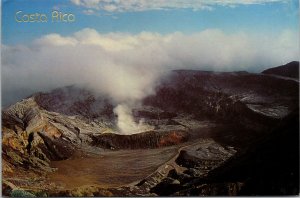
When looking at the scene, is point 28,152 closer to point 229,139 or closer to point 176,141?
point 176,141

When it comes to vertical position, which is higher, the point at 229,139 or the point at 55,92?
the point at 55,92

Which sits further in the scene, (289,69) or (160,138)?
(160,138)

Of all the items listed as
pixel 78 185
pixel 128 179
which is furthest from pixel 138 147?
pixel 78 185

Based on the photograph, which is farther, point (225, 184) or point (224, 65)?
point (224, 65)

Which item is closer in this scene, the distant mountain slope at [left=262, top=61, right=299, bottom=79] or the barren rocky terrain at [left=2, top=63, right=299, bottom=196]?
the barren rocky terrain at [left=2, top=63, right=299, bottom=196]

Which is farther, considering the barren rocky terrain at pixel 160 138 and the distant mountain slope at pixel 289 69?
the distant mountain slope at pixel 289 69

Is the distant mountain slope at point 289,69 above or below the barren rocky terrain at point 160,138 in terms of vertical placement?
above

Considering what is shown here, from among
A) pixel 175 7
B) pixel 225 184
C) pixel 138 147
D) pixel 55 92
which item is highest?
pixel 175 7
